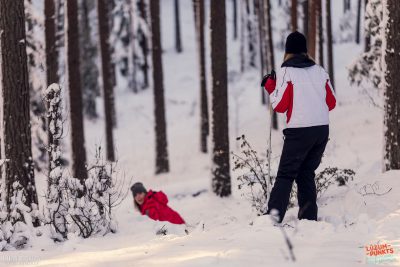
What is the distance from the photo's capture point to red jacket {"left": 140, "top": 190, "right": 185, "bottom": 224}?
7.35 meters

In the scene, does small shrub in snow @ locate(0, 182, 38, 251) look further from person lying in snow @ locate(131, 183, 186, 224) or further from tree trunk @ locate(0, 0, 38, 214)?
person lying in snow @ locate(131, 183, 186, 224)

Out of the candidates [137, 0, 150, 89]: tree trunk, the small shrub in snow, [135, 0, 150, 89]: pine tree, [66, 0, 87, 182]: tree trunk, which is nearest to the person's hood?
the small shrub in snow

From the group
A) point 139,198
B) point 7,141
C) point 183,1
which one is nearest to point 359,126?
point 139,198

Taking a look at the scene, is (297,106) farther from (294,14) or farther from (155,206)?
(294,14)

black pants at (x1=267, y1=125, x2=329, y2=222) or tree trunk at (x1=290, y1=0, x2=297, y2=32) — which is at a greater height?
tree trunk at (x1=290, y1=0, x2=297, y2=32)

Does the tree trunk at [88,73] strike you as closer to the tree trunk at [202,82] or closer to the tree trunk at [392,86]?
the tree trunk at [202,82]

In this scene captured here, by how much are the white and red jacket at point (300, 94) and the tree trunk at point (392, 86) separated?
94.1 inches

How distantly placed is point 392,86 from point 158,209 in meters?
3.79

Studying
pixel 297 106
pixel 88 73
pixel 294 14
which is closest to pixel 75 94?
pixel 297 106

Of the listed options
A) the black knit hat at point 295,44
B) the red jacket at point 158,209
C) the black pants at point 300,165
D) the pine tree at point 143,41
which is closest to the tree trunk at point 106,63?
the red jacket at point 158,209

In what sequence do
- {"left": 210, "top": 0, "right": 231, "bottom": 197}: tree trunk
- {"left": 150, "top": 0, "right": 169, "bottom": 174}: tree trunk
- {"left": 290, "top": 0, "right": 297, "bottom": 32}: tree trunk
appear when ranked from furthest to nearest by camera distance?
{"left": 290, "top": 0, "right": 297, "bottom": 32}: tree trunk, {"left": 150, "top": 0, "right": 169, "bottom": 174}: tree trunk, {"left": 210, "top": 0, "right": 231, "bottom": 197}: tree trunk

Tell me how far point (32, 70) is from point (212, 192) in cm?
831

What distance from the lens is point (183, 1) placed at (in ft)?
253

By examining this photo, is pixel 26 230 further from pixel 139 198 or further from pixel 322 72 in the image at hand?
pixel 322 72
